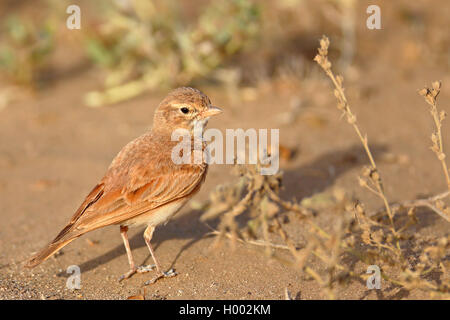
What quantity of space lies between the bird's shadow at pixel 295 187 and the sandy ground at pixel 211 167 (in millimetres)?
15

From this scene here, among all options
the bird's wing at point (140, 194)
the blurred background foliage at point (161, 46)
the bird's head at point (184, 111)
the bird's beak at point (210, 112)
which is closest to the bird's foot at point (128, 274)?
the bird's wing at point (140, 194)

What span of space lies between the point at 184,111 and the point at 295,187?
150 cm

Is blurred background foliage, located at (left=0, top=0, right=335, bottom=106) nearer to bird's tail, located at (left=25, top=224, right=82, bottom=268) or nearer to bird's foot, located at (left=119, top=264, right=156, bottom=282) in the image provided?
bird's foot, located at (left=119, top=264, right=156, bottom=282)

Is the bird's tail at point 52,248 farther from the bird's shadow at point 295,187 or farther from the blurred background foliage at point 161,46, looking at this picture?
the blurred background foliage at point 161,46

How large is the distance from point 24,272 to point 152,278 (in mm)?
1013

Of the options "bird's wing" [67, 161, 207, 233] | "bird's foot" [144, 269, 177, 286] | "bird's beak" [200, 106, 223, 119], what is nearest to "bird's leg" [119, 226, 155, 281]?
"bird's foot" [144, 269, 177, 286]

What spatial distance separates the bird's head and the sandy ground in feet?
3.00

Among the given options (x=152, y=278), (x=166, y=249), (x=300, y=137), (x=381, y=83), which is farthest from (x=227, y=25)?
(x=152, y=278)

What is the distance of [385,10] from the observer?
9016 millimetres

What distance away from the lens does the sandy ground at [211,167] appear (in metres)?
4.05

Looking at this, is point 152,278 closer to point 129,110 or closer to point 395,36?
point 129,110

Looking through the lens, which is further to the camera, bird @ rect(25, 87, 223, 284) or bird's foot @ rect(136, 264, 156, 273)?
bird's foot @ rect(136, 264, 156, 273)

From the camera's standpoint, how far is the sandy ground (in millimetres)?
4047

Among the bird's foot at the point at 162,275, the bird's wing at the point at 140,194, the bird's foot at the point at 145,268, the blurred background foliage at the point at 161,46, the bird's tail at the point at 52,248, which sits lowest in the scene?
the bird's foot at the point at 162,275
